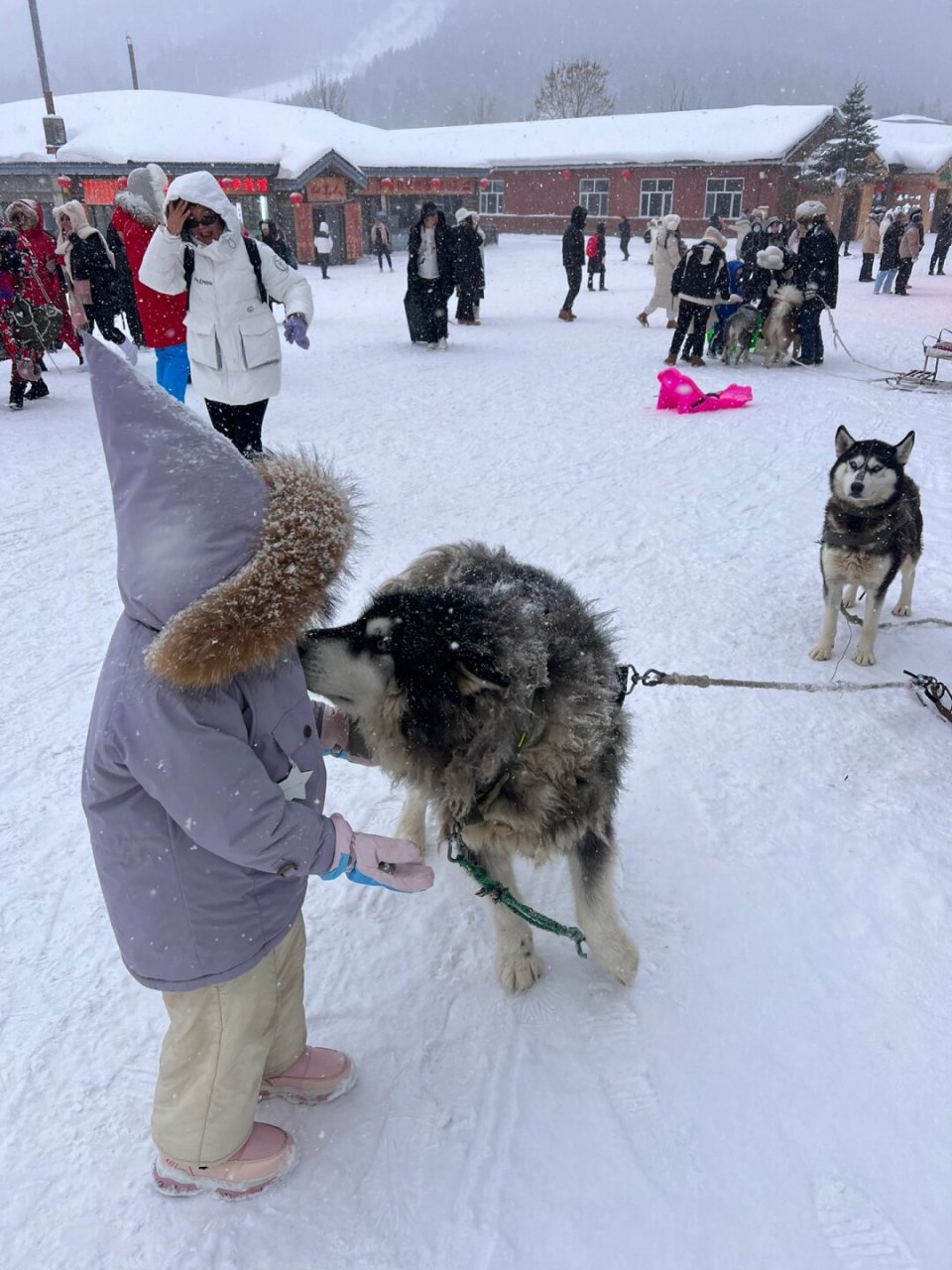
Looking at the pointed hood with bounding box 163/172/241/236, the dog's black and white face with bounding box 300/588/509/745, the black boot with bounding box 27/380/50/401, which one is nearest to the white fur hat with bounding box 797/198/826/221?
the pointed hood with bounding box 163/172/241/236

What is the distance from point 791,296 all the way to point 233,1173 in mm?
11343

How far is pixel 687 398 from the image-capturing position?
8125 mm

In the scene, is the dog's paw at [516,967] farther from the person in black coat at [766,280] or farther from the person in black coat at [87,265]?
the person in black coat at [766,280]

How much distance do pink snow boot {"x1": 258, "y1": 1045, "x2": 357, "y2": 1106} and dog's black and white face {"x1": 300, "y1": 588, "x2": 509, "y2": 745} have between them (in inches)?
32.4

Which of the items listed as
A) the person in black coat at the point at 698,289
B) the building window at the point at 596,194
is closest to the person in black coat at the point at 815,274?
the person in black coat at the point at 698,289

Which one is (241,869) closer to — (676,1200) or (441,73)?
(676,1200)

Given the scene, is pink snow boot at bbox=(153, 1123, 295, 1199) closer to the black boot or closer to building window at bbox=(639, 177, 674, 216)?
the black boot

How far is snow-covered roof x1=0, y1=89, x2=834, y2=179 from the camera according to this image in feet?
79.2

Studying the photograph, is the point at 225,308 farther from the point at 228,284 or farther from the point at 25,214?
the point at 25,214

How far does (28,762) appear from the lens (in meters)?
2.97

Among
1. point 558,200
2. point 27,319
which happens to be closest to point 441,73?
point 558,200

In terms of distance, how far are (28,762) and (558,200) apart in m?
40.2

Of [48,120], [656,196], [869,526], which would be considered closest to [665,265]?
[869,526]

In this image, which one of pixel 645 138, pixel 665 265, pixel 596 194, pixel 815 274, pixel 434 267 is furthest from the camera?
pixel 596 194
